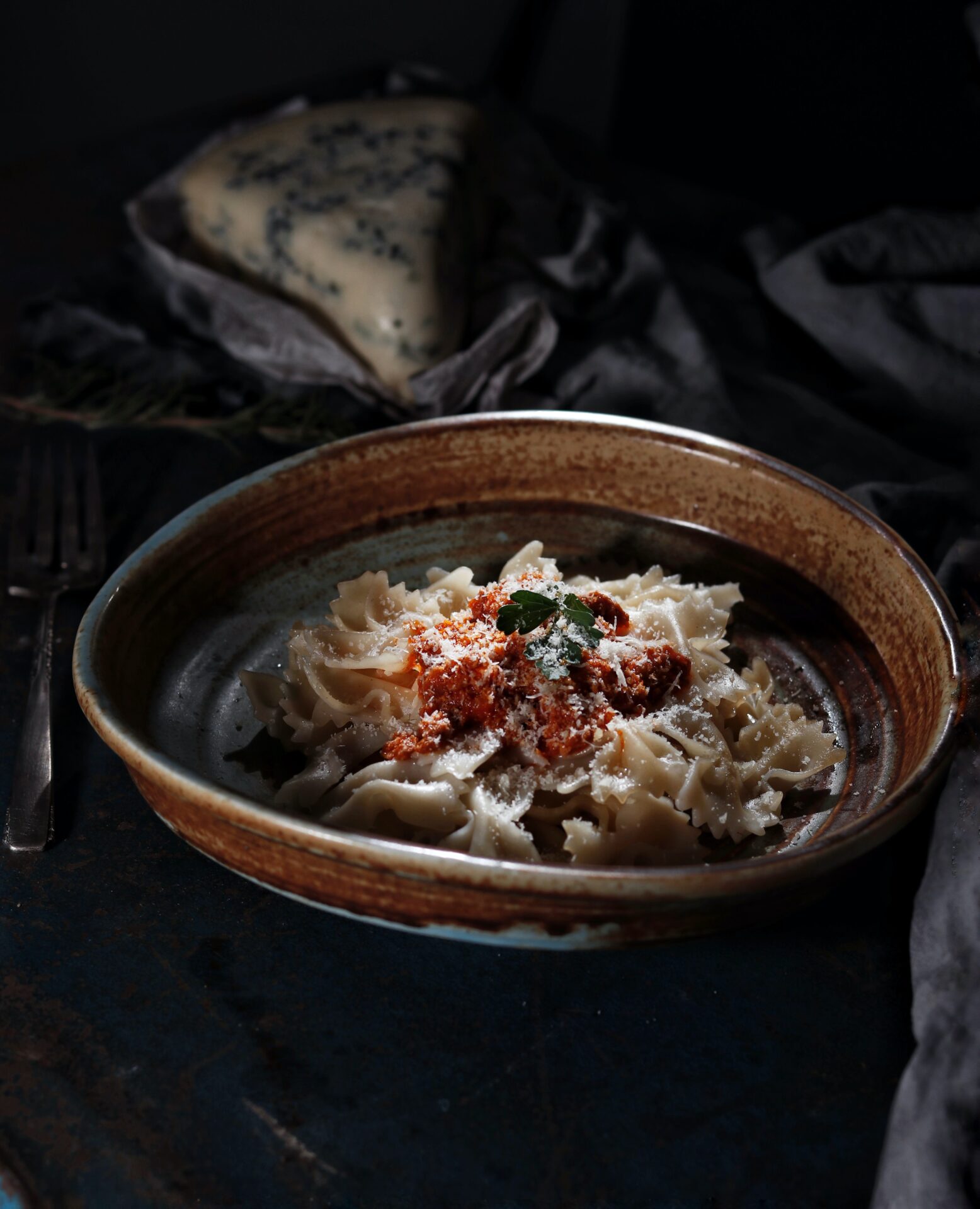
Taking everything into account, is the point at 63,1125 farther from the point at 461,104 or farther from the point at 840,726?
the point at 461,104

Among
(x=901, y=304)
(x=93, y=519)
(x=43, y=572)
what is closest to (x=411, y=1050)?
(x=43, y=572)

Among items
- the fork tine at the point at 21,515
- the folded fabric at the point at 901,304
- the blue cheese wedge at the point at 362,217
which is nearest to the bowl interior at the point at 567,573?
the fork tine at the point at 21,515

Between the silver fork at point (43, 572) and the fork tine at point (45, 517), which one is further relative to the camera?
the fork tine at point (45, 517)

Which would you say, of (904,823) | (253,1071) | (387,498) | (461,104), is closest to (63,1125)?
(253,1071)

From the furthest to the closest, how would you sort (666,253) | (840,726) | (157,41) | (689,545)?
(157,41) < (666,253) < (689,545) < (840,726)

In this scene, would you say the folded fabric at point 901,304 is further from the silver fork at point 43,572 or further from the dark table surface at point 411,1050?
the silver fork at point 43,572

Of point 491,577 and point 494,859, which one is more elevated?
point 494,859

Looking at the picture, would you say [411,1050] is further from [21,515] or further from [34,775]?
[21,515]
